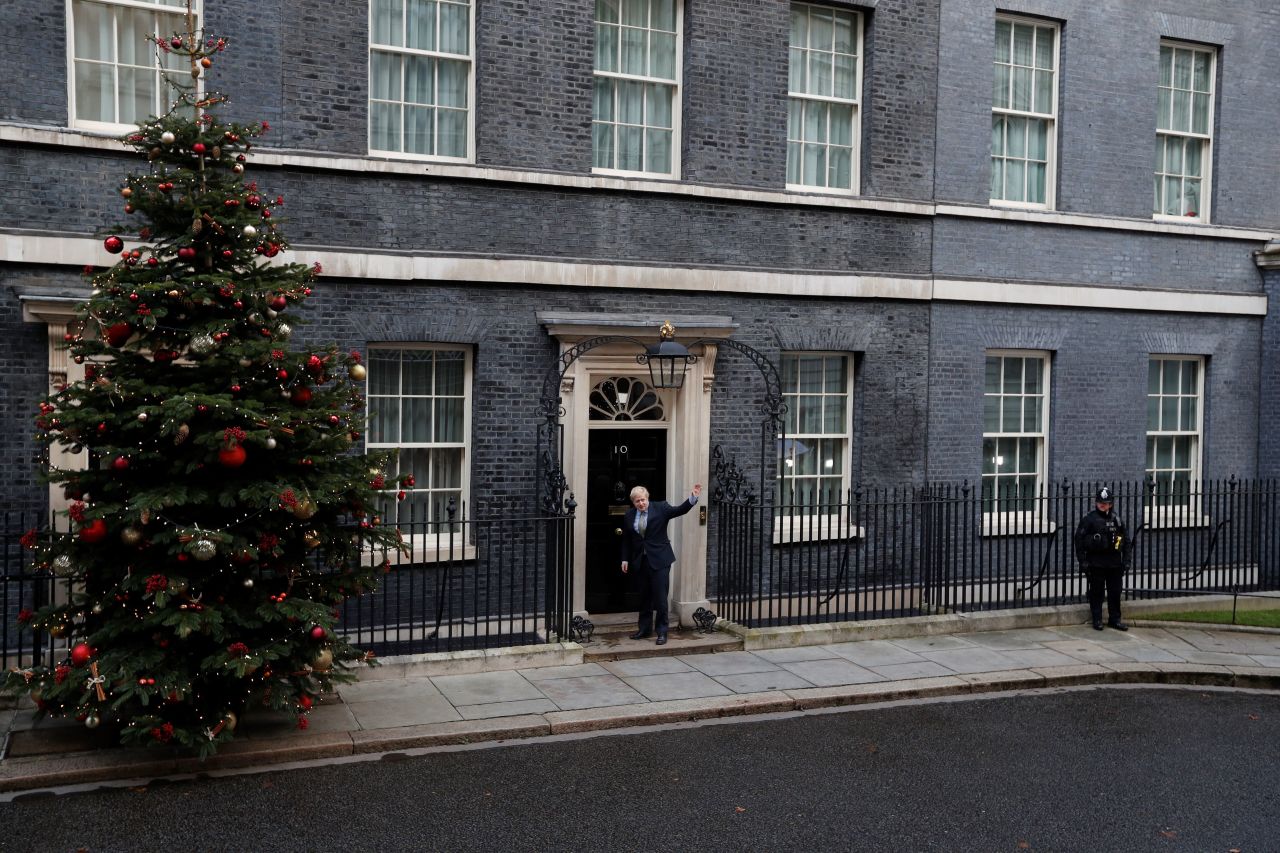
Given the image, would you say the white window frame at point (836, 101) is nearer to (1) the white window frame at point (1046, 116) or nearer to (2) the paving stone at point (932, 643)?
(1) the white window frame at point (1046, 116)

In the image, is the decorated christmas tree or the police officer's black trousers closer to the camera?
the decorated christmas tree

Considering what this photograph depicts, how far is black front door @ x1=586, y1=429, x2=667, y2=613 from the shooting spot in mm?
13273

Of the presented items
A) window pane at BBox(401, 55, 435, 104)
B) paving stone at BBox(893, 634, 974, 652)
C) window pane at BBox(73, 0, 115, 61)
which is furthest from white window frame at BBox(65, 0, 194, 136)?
paving stone at BBox(893, 634, 974, 652)

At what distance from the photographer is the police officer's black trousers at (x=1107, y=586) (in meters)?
13.8

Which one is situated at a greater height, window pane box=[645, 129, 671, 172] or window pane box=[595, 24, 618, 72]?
window pane box=[595, 24, 618, 72]

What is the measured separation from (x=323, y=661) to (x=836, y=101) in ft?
30.7

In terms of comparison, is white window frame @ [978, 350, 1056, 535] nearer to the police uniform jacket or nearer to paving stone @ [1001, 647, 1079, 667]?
the police uniform jacket

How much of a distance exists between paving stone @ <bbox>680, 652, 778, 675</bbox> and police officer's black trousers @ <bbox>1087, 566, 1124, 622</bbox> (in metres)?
4.39

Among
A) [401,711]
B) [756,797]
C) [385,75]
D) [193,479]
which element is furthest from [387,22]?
[756,797]

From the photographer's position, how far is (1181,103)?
16.9m

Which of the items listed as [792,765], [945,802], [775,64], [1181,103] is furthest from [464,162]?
[1181,103]

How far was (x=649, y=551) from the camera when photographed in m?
12.4

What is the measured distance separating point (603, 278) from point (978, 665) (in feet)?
18.6

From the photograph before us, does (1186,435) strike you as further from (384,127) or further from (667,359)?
(384,127)
